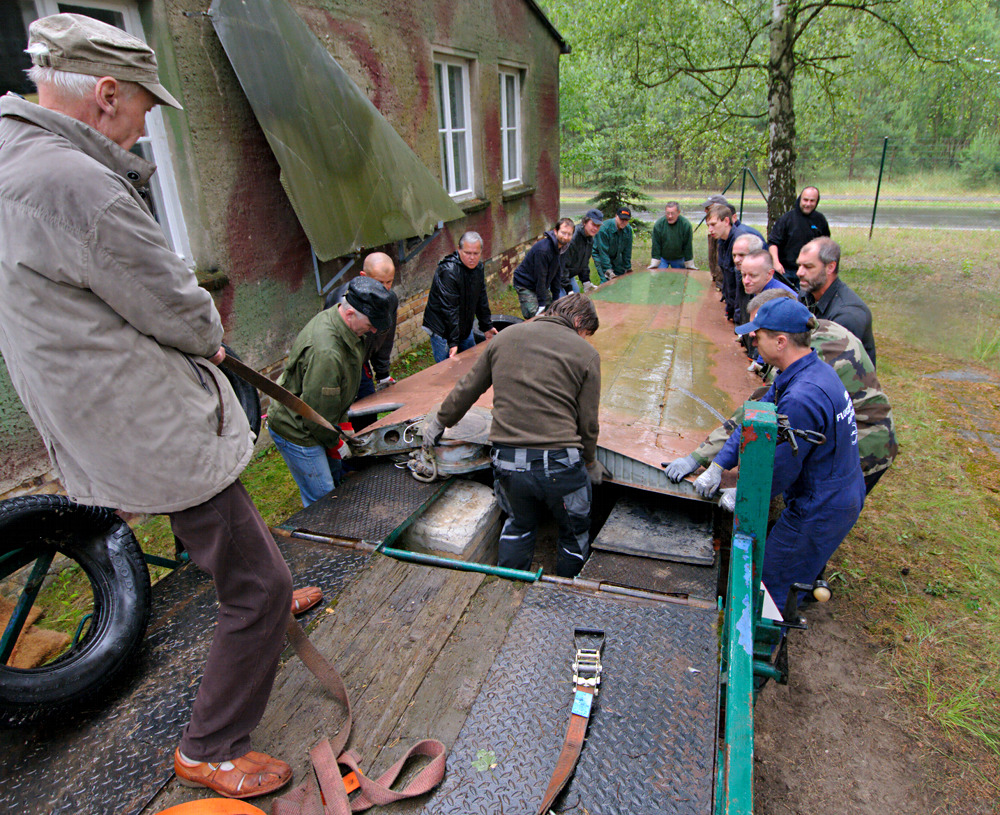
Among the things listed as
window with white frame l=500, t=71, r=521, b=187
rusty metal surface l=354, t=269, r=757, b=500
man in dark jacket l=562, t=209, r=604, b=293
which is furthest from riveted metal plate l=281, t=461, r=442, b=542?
window with white frame l=500, t=71, r=521, b=187

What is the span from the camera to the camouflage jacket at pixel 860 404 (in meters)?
3.19

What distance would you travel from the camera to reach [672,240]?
28.9 ft

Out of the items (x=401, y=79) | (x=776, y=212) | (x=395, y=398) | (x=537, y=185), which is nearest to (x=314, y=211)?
(x=395, y=398)

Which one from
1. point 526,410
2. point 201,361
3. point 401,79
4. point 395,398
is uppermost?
point 401,79

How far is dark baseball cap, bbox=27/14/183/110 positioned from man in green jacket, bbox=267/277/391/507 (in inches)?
66.0

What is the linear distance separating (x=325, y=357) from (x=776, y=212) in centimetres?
1015

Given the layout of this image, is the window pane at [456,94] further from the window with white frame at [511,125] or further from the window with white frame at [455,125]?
the window with white frame at [511,125]

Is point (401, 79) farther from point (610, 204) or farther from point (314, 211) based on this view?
point (610, 204)

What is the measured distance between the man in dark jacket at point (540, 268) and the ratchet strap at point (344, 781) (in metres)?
5.43

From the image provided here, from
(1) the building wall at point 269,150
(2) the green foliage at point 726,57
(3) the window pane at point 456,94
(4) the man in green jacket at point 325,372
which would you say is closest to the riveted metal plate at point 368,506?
(4) the man in green jacket at point 325,372

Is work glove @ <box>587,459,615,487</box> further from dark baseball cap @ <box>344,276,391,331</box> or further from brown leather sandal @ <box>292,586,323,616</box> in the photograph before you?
brown leather sandal @ <box>292,586,323,616</box>

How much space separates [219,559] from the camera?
1.77m

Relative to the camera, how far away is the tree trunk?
1047 centimetres

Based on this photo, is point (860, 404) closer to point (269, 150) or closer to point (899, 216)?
point (269, 150)
